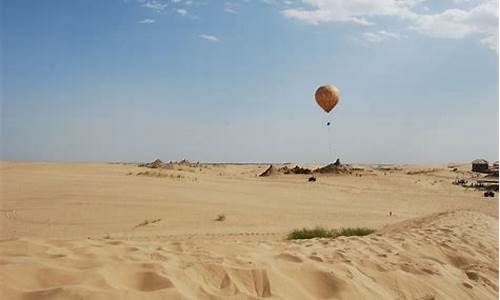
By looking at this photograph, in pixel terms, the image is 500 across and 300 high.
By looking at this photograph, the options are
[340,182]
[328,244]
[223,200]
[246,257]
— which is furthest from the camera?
[340,182]

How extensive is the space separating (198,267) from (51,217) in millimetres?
7634

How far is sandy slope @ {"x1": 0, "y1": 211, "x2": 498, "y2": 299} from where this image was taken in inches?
135

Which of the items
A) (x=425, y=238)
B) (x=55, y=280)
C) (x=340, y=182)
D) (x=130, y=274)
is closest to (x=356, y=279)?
(x=130, y=274)

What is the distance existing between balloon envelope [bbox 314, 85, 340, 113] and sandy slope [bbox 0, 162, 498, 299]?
8.91 metres

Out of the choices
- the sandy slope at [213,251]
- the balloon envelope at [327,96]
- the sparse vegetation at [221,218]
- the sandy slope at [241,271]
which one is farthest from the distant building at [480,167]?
the sandy slope at [241,271]

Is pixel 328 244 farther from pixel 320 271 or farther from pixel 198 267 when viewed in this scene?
pixel 198 267

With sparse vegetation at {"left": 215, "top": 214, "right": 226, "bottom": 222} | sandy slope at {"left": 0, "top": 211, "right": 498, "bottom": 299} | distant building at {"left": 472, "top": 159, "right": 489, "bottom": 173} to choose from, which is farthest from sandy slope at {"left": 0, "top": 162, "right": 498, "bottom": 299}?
distant building at {"left": 472, "top": 159, "right": 489, "bottom": 173}

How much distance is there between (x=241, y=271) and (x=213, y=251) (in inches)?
36.0

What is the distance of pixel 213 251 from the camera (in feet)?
16.3

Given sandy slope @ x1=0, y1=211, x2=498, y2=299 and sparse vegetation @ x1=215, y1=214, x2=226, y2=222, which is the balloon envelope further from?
sandy slope @ x1=0, y1=211, x2=498, y2=299

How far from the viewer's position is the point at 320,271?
444cm

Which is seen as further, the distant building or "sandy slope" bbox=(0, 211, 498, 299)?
the distant building

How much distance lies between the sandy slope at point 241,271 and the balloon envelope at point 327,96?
1693 centimetres

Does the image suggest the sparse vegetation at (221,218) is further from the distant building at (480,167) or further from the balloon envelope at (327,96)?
the distant building at (480,167)
